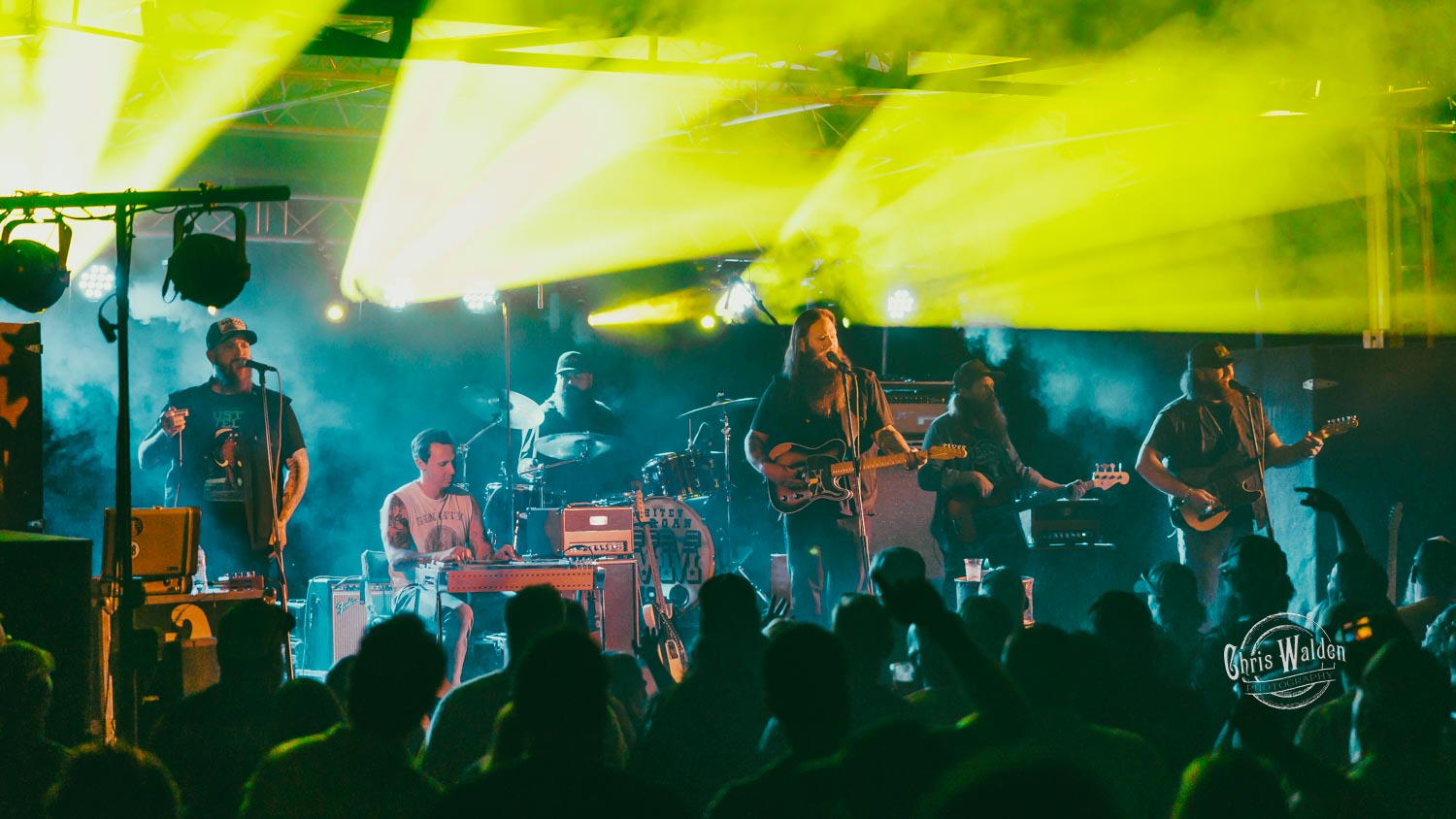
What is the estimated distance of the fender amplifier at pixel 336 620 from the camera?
9305 millimetres

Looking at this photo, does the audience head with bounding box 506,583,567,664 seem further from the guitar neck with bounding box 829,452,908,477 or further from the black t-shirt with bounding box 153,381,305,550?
the black t-shirt with bounding box 153,381,305,550

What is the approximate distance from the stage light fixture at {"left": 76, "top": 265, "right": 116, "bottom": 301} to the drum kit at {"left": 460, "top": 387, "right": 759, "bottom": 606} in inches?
164

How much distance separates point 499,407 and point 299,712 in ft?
33.2

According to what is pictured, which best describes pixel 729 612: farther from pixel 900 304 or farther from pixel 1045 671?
pixel 900 304

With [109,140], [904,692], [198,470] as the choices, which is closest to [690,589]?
[198,470]

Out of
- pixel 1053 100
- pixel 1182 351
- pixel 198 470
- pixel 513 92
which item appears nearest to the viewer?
pixel 198 470

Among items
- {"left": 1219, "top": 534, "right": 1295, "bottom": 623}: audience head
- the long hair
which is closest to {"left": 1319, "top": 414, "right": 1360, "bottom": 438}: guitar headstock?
the long hair

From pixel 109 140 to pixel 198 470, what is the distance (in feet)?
15.3

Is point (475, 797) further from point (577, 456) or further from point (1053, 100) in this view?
point (577, 456)

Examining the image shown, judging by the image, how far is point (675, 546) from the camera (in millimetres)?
10008

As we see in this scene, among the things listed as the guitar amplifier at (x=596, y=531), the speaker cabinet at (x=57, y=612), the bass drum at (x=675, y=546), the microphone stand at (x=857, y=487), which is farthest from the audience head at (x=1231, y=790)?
the bass drum at (x=675, y=546)

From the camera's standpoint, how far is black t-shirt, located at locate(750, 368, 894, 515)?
8297mm

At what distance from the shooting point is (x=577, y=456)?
11.5m

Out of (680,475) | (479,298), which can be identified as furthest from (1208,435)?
Result: (479,298)
